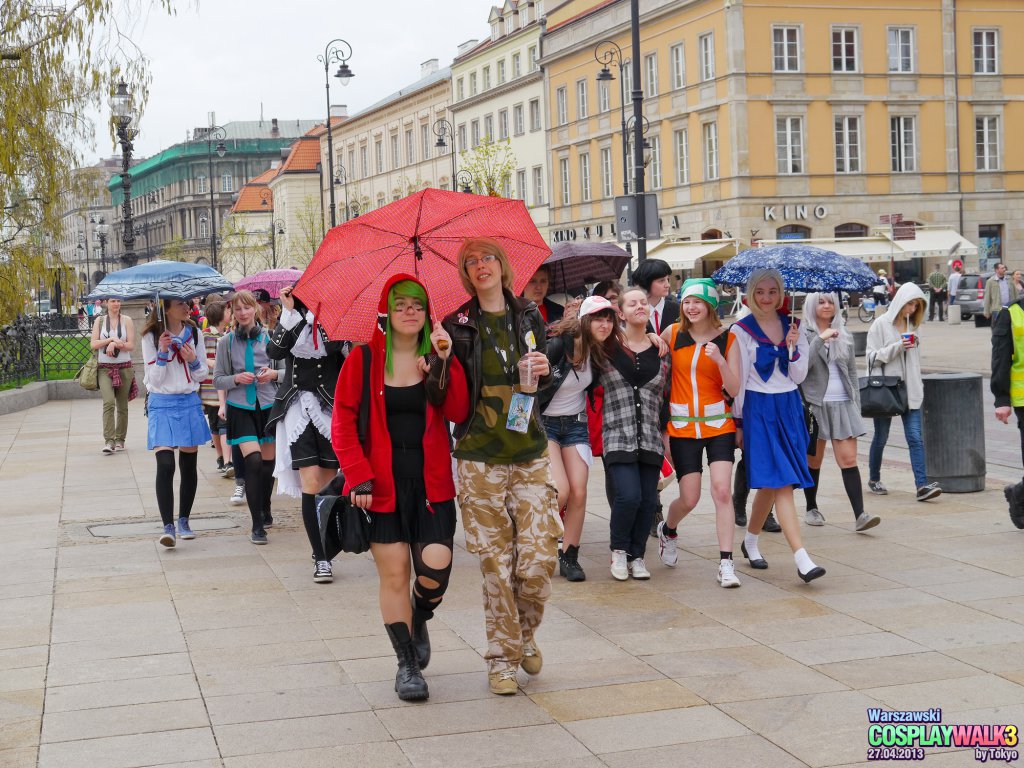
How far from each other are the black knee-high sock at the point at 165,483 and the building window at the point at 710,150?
44803mm

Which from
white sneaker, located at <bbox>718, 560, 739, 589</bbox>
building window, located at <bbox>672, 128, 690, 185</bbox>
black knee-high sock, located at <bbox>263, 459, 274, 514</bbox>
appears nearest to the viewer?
white sneaker, located at <bbox>718, 560, 739, 589</bbox>

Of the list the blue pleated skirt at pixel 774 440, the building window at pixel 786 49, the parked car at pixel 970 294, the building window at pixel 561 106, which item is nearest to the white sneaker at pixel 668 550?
the blue pleated skirt at pixel 774 440

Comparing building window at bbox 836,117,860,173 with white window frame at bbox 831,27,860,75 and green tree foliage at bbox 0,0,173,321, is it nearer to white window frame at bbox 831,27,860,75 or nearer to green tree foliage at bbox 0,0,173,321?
white window frame at bbox 831,27,860,75

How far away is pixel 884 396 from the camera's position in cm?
1122

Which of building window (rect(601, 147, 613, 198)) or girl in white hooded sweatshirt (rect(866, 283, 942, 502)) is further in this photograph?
building window (rect(601, 147, 613, 198))

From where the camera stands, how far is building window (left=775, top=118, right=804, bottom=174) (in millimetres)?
52031

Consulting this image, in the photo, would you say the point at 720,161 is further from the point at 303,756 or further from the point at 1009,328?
the point at 303,756

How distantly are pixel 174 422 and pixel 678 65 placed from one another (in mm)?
47626

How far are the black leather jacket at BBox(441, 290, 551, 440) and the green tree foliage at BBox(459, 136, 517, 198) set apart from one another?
1801 inches

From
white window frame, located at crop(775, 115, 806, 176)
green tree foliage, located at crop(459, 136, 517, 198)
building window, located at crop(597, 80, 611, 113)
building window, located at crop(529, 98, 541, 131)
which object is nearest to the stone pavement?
white window frame, located at crop(775, 115, 806, 176)

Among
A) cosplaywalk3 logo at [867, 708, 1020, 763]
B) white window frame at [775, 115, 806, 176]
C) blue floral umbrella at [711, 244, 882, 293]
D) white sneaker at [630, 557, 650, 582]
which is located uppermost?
white window frame at [775, 115, 806, 176]

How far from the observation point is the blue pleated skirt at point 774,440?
27.2 ft

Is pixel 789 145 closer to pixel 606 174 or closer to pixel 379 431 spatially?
pixel 606 174

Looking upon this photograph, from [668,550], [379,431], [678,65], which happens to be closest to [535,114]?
[678,65]
